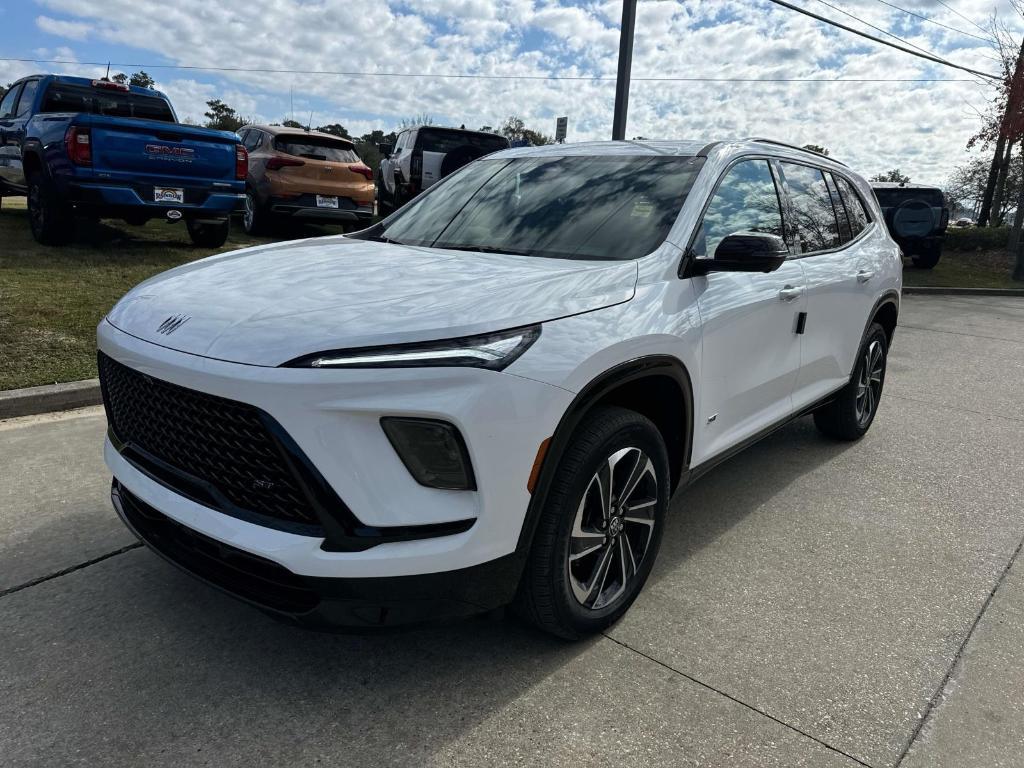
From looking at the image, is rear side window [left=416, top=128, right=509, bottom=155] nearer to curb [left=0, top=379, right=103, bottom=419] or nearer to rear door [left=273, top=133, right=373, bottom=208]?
rear door [left=273, top=133, right=373, bottom=208]

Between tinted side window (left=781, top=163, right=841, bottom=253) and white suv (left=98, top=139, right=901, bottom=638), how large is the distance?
0.40 metres

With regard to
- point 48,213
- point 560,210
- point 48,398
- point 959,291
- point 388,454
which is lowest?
point 959,291

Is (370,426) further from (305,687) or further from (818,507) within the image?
(818,507)

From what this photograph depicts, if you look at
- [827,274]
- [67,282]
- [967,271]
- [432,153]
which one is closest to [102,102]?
[67,282]

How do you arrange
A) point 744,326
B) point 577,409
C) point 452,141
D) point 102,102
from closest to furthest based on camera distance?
point 577,409, point 744,326, point 102,102, point 452,141

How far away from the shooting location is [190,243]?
10070 millimetres

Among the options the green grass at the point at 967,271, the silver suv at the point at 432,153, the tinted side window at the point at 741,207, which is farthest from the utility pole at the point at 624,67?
the tinted side window at the point at 741,207

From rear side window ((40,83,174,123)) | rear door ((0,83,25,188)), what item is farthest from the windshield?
rear door ((0,83,25,188))

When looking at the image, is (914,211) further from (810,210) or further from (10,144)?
(10,144)

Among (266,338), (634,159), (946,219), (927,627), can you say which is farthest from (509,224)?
(946,219)

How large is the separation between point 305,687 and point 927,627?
2.25 metres

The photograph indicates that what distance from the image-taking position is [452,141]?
1402 cm

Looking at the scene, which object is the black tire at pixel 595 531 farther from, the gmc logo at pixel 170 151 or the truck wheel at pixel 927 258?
the truck wheel at pixel 927 258

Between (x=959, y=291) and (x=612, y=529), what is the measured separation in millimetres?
15150
